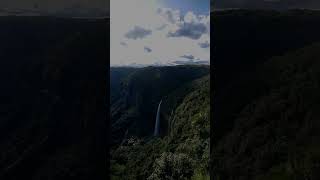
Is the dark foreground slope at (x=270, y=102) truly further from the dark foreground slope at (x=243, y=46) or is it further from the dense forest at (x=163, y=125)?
the dense forest at (x=163, y=125)

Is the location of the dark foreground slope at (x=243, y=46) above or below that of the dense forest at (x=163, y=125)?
above

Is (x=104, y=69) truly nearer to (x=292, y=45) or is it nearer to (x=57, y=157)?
(x=57, y=157)

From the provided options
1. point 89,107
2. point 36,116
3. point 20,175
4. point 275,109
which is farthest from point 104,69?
point 275,109

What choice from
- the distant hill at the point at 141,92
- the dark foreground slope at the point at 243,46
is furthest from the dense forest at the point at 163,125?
the dark foreground slope at the point at 243,46

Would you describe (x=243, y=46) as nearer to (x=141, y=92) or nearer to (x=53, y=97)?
(x=141, y=92)

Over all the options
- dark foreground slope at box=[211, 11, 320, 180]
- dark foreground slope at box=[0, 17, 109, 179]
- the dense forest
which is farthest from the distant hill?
dark foreground slope at box=[211, 11, 320, 180]

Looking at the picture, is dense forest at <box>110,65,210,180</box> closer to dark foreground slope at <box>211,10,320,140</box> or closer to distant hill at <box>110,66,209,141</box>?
distant hill at <box>110,66,209,141</box>
